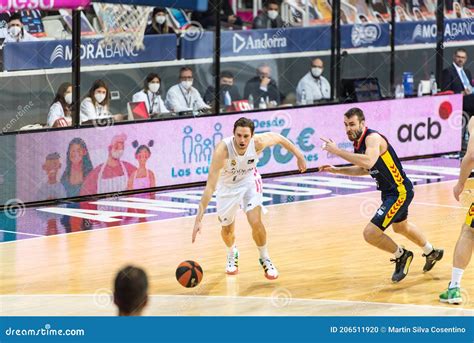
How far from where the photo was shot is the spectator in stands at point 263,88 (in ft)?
72.3

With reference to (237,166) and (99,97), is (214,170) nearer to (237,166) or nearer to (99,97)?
(237,166)

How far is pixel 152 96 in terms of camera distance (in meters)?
20.5

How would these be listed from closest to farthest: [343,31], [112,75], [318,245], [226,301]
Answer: [226,301] → [318,245] → [112,75] → [343,31]

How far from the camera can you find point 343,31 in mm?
23797

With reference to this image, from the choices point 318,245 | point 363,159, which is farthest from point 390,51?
point 363,159

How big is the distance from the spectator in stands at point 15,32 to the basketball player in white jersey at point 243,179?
18.4ft

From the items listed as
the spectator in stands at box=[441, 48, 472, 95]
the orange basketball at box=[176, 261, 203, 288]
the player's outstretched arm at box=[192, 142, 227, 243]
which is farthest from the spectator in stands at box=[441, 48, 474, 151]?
the orange basketball at box=[176, 261, 203, 288]

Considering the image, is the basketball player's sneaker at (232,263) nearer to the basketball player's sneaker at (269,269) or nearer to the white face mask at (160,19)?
the basketball player's sneaker at (269,269)

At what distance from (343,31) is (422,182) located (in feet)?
12.4

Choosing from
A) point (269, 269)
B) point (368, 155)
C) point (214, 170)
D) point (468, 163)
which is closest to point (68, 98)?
point (214, 170)

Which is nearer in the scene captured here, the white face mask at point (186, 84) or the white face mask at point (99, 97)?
the white face mask at point (99, 97)

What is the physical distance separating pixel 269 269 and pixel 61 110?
600 centimetres

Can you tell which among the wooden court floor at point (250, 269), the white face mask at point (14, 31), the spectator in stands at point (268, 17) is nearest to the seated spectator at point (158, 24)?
the spectator in stands at point (268, 17)
